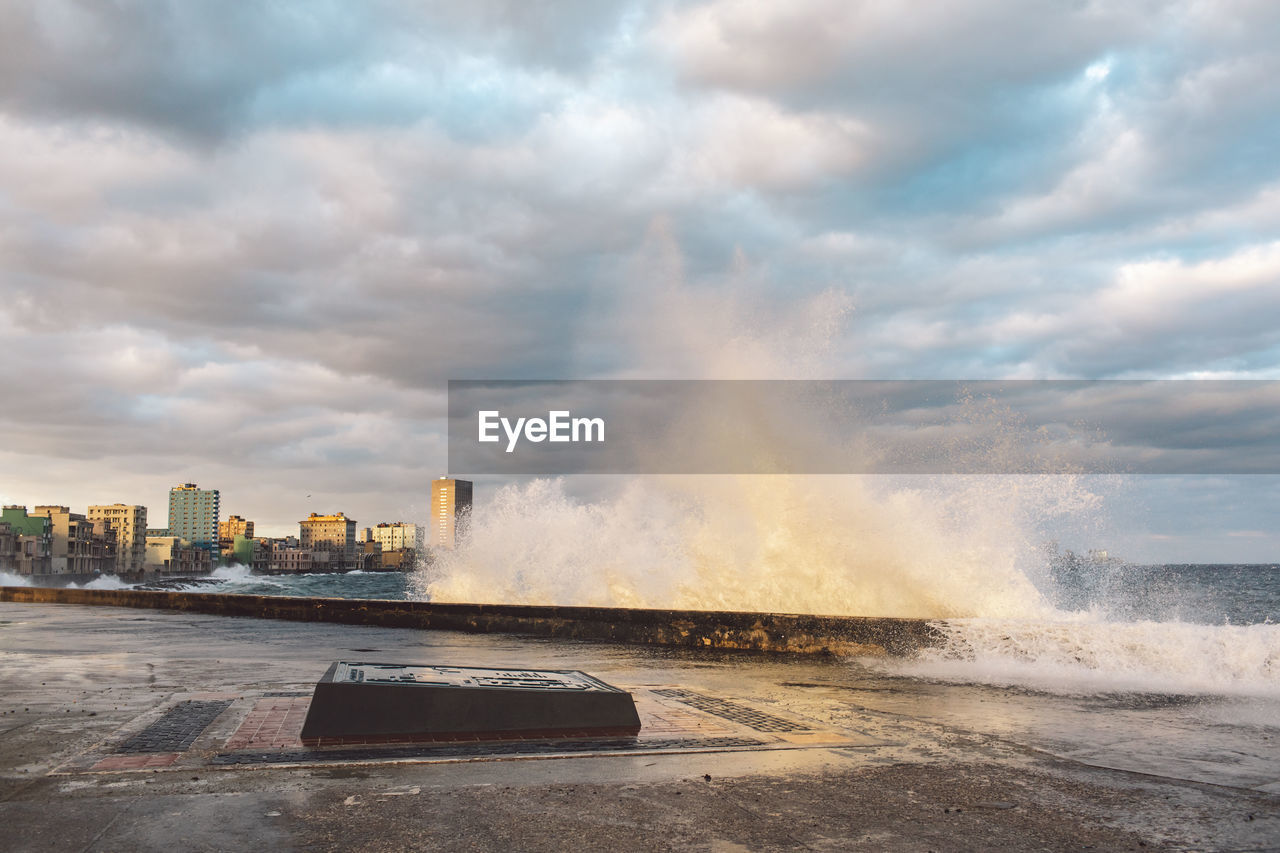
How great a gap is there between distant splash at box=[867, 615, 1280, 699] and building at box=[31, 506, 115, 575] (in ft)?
450

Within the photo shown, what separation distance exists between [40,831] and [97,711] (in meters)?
3.07

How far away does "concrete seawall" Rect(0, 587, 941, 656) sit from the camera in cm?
1054

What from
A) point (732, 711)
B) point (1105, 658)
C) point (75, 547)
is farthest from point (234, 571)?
point (732, 711)

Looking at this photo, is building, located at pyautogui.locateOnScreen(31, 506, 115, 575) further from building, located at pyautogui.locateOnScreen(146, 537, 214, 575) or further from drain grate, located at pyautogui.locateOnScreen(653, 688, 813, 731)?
drain grate, located at pyautogui.locateOnScreen(653, 688, 813, 731)

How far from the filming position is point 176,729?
5.27 metres

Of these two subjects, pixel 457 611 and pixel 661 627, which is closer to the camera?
pixel 661 627

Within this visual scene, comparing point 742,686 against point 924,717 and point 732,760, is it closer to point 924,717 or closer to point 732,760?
point 924,717

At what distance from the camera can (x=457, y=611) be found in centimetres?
1495

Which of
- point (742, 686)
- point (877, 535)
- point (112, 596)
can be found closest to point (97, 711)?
point (742, 686)

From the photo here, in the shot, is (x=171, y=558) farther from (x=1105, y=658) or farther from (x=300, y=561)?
(x=1105, y=658)

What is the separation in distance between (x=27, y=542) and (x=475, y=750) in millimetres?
138800

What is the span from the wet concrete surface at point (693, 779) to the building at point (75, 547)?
138m

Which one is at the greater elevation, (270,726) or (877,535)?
(877,535)

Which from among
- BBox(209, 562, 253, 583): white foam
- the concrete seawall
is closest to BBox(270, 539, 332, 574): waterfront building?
BBox(209, 562, 253, 583): white foam
